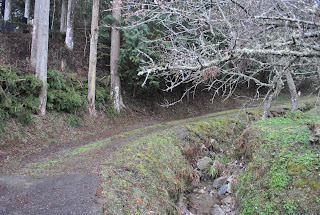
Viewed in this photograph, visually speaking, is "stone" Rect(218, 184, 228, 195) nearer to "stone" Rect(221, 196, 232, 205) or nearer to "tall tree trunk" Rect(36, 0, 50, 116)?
"stone" Rect(221, 196, 232, 205)

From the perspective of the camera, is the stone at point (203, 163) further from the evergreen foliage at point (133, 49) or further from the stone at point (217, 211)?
the evergreen foliage at point (133, 49)

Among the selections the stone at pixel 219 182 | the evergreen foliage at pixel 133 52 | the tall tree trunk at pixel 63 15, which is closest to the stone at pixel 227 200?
the stone at pixel 219 182

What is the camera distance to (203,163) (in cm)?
789

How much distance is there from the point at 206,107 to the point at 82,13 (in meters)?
12.0

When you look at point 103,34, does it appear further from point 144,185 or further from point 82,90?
point 144,185

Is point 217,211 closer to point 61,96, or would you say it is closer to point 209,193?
point 209,193

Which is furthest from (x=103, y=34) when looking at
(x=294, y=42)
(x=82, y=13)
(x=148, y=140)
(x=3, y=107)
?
(x=294, y=42)

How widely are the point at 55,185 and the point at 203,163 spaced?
487 centimetres

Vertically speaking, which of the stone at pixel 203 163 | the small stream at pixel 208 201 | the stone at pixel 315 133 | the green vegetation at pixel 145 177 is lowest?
the small stream at pixel 208 201

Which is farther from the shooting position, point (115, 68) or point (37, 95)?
point (115, 68)

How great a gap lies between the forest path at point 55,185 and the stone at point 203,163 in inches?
120

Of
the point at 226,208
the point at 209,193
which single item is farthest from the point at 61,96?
the point at 226,208

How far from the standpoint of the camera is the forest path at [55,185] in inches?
148

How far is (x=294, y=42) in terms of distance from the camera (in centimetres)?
296
